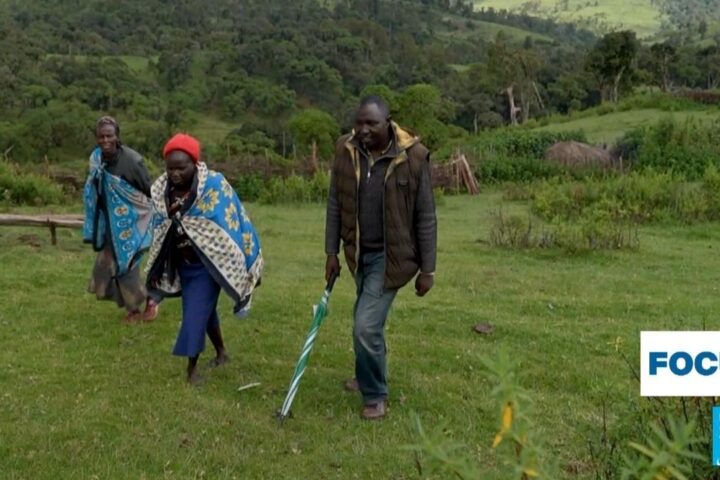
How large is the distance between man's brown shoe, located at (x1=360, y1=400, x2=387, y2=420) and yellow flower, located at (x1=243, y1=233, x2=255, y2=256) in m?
1.27

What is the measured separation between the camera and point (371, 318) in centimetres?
479

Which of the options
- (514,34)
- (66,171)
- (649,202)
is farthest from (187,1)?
(649,202)

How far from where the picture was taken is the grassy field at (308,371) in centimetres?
437

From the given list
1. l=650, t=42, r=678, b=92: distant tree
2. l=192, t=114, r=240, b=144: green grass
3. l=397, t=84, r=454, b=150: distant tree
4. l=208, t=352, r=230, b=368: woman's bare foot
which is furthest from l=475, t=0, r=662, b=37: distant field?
l=208, t=352, r=230, b=368: woman's bare foot

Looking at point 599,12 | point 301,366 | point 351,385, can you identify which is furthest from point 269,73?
point 599,12

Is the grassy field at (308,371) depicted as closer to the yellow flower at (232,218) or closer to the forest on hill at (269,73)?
the yellow flower at (232,218)

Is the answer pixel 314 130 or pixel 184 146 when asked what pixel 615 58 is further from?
pixel 184 146

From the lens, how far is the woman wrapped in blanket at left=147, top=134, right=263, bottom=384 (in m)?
5.20

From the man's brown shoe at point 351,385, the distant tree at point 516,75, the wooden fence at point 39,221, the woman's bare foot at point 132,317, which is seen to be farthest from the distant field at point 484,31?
the man's brown shoe at point 351,385

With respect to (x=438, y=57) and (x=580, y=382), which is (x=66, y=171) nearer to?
(x=580, y=382)

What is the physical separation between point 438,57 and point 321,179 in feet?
233

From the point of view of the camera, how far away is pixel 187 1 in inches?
4444

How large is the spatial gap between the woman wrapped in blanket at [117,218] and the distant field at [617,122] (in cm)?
2340

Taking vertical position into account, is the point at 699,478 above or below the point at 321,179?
above
